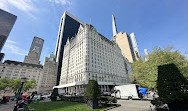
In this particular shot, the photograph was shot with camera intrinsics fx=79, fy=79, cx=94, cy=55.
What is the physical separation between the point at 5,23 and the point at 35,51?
63781mm

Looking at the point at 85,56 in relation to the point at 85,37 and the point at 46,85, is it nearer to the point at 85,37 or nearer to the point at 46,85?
the point at 85,37

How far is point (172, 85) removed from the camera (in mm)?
7445

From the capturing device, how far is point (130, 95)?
1997cm

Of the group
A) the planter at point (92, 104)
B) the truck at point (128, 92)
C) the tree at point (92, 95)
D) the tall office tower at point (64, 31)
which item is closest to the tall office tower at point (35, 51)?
the tall office tower at point (64, 31)

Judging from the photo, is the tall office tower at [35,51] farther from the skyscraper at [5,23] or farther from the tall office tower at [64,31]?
the tall office tower at [64,31]

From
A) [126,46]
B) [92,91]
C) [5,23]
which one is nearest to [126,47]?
[126,46]

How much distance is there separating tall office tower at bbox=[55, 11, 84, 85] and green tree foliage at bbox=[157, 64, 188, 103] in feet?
408

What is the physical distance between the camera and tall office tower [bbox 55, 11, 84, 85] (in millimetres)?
121688

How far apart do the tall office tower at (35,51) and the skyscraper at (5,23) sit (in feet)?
152

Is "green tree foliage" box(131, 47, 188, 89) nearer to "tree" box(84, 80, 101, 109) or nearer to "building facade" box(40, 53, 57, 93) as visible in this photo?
"tree" box(84, 80, 101, 109)

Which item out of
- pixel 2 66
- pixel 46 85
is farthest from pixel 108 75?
pixel 2 66

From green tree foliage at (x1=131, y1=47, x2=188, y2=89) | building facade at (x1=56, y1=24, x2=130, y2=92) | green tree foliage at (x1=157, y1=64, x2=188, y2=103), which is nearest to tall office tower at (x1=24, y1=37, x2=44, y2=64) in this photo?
building facade at (x1=56, y1=24, x2=130, y2=92)

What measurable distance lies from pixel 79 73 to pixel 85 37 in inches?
1072

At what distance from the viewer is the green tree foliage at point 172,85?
22.6ft
